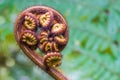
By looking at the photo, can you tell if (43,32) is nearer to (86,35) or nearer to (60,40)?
(60,40)

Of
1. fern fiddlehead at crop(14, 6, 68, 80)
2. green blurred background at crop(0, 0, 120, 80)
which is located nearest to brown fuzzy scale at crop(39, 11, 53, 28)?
fern fiddlehead at crop(14, 6, 68, 80)

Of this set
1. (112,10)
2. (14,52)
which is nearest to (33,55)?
(112,10)

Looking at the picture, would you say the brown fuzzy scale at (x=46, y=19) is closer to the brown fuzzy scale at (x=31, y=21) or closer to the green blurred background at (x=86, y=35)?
the brown fuzzy scale at (x=31, y=21)

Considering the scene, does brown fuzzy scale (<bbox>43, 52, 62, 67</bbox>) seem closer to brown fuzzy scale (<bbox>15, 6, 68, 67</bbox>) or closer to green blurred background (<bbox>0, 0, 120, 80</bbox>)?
brown fuzzy scale (<bbox>15, 6, 68, 67</bbox>)

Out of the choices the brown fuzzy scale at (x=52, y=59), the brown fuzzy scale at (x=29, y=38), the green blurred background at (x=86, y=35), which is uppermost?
the green blurred background at (x=86, y=35)

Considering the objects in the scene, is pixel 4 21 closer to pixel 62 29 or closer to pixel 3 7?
pixel 3 7

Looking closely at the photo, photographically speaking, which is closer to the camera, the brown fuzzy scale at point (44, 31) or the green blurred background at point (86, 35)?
the brown fuzzy scale at point (44, 31)

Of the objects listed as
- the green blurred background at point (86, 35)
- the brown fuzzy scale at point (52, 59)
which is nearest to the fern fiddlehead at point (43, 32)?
the brown fuzzy scale at point (52, 59)

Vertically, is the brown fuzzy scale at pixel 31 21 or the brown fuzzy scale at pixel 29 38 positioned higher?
the brown fuzzy scale at pixel 31 21

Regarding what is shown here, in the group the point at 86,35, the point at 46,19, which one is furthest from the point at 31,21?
the point at 86,35
